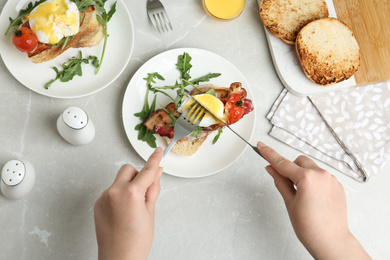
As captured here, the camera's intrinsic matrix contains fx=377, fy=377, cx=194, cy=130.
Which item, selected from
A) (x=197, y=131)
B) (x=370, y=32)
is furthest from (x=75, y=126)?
(x=370, y=32)

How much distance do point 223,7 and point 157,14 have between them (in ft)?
1.28

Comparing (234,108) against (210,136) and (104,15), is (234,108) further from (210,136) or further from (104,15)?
(104,15)

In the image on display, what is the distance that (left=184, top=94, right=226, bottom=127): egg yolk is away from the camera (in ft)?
6.23

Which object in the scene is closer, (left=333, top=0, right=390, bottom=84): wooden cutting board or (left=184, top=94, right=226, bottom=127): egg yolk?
(left=184, top=94, right=226, bottom=127): egg yolk

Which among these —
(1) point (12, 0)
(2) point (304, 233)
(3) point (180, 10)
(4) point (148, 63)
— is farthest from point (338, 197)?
(1) point (12, 0)

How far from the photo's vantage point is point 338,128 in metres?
2.23

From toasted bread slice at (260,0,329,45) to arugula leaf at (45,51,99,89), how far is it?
100cm

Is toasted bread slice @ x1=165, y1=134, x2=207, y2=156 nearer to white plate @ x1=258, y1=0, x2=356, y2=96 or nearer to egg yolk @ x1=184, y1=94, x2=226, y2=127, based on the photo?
egg yolk @ x1=184, y1=94, x2=226, y2=127

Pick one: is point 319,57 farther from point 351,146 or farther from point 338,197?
point 338,197

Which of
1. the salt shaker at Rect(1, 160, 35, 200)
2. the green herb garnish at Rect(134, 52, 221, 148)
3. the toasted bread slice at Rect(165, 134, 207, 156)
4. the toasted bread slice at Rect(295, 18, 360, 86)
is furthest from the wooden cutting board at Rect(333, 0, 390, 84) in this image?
the salt shaker at Rect(1, 160, 35, 200)

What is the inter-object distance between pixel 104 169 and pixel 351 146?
1434 millimetres

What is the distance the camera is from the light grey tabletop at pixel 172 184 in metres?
2.01

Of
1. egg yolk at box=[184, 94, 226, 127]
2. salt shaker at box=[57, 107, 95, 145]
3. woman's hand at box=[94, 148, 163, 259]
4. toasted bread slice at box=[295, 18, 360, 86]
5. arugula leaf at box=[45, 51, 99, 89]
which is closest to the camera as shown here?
woman's hand at box=[94, 148, 163, 259]

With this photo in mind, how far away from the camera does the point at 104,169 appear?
2.08 metres
